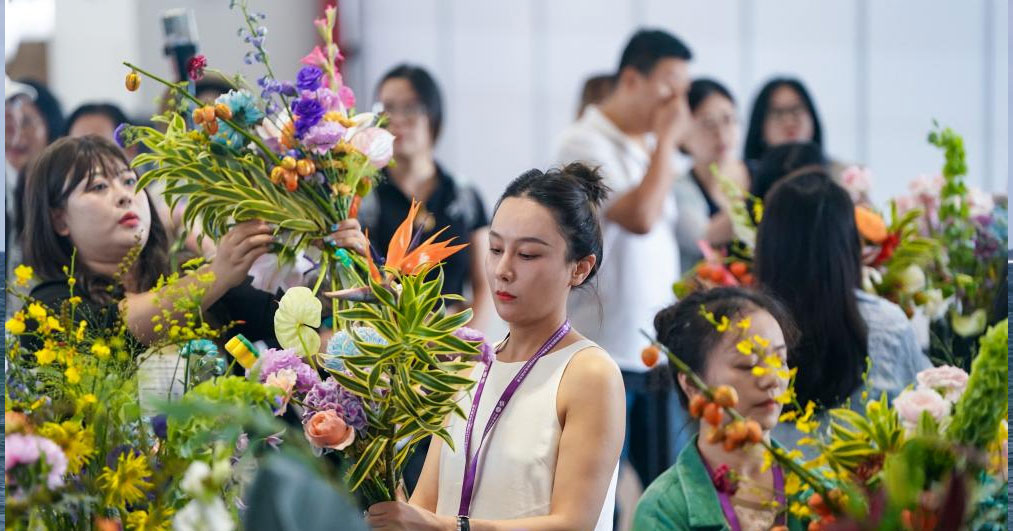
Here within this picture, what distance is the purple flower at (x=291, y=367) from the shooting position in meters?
1.89

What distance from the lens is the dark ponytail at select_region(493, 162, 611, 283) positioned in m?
2.04

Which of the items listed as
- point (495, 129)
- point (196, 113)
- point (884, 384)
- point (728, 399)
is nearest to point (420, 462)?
point (884, 384)

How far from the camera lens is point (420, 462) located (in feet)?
10.2

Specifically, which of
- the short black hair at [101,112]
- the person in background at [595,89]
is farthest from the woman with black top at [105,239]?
the person in background at [595,89]

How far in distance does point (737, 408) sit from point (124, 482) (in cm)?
103

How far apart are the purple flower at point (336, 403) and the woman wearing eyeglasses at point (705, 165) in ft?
7.56

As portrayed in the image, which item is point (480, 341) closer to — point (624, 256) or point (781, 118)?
point (624, 256)

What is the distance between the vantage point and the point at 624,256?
3871 millimetres

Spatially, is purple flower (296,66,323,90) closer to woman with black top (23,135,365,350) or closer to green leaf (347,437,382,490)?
woman with black top (23,135,365,350)

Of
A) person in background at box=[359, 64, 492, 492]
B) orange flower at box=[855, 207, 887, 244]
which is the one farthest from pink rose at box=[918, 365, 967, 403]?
person in background at box=[359, 64, 492, 492]

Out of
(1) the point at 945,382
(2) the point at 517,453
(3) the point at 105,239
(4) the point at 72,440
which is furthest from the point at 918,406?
(3) the point at 105,239

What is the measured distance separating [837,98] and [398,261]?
480 centimetres

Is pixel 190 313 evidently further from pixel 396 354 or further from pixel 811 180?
pixel 811 180

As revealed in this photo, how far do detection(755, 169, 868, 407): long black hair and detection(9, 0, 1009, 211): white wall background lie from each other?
3.49m
